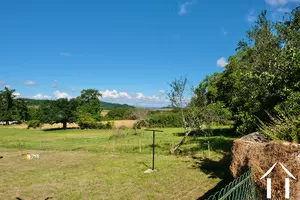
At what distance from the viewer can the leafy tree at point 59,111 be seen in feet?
175

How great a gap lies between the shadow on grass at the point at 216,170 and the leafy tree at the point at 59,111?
44.2 metres

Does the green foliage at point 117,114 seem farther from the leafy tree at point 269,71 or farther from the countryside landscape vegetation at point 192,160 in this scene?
the leafy tree at point 269,71

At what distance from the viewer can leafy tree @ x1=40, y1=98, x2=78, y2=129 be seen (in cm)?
5344

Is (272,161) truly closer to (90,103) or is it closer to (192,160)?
(192,160)

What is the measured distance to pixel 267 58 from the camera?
12977 millimetres

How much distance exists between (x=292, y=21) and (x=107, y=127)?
145ft

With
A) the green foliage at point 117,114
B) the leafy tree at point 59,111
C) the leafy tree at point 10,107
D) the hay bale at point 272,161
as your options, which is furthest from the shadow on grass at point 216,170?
the leafy tree at point 10,107

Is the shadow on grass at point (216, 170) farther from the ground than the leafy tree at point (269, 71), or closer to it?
closer to it

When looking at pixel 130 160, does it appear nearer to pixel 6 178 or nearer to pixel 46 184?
pixel 46 184

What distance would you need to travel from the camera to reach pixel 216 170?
13.0 m

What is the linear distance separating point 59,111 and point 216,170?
46947 mm

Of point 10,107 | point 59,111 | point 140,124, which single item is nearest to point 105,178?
point 140,124

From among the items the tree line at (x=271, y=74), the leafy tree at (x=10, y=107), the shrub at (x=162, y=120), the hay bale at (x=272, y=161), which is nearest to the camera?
the hay bale at (x=272, y=161)

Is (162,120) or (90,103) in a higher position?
(90,103)
